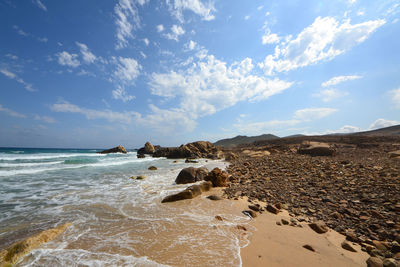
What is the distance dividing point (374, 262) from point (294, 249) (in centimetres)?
102

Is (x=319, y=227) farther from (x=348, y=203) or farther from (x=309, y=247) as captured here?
(x=348, y=203)

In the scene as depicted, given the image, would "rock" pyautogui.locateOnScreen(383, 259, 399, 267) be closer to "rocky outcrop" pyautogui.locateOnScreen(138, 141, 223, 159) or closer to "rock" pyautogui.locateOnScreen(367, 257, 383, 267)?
"rock" pyautogui.locateOnScreen(367, 257, 383, 267)

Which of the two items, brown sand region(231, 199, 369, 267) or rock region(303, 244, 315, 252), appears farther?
rock region(303, 244, 315, 252)

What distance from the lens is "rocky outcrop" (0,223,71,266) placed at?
265 centimetres

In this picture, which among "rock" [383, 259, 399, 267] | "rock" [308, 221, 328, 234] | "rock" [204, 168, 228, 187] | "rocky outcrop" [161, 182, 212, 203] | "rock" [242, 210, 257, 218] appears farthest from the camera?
"rock" [204, 168, 228, 187]

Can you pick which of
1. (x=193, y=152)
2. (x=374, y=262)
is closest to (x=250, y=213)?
(x=374, y=262)

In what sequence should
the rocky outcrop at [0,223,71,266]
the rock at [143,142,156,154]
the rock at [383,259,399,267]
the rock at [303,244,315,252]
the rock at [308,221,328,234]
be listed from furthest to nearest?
1. the rock at [143,142,156,154]
2. the rock at [308,221,328,234]
3. the rock at [303,244,315,252]
4. the rocky outcrop at [0,223,71,266]
5. the rock at [383,259,399,267]

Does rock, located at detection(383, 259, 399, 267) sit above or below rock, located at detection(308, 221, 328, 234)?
above

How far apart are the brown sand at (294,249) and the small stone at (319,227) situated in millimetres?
67

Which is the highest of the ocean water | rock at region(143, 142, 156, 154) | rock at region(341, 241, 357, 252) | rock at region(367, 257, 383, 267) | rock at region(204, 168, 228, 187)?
rock at region(143, 142, 156, 154)

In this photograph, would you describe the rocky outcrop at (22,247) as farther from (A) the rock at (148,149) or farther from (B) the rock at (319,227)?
(A) the rock at (148,149)

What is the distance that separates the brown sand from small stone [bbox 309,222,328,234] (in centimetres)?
7

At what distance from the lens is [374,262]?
89.5 inches

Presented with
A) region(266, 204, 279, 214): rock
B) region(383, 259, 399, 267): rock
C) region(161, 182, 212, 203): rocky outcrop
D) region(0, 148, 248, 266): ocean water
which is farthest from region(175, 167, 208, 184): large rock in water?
region(383, 259, 399, 267): rock
